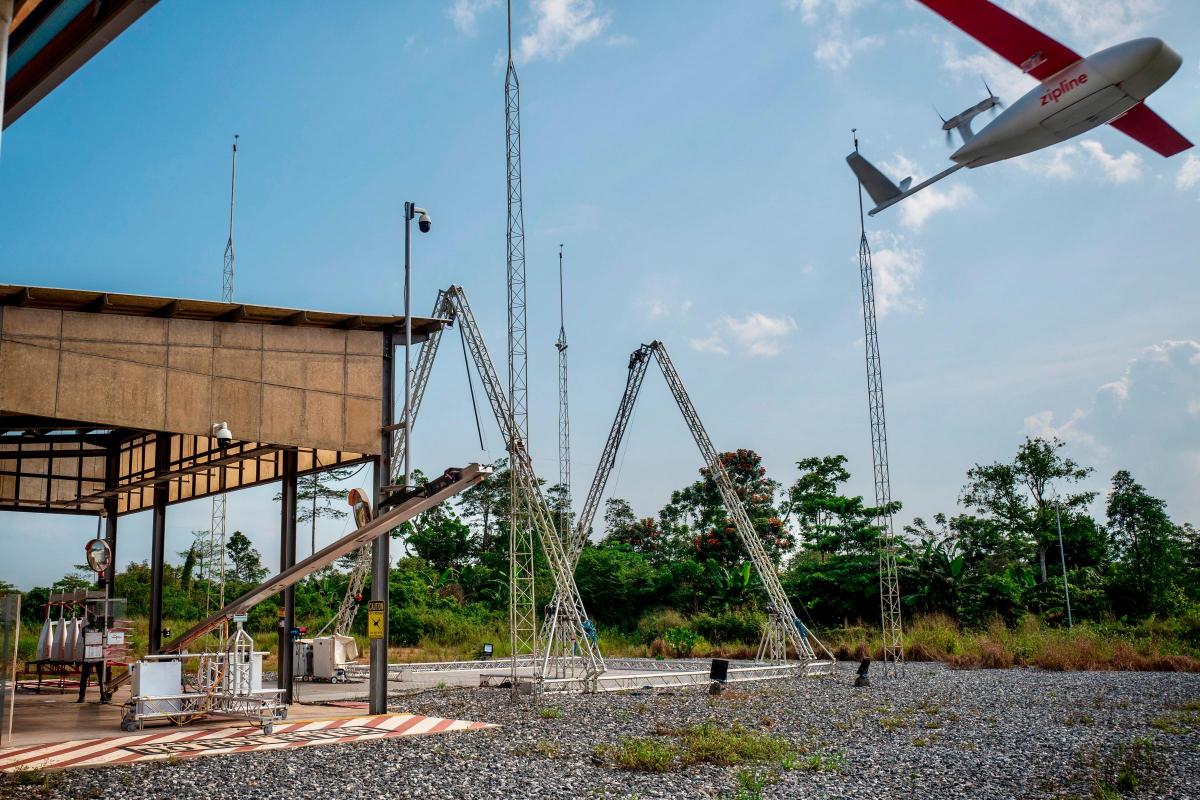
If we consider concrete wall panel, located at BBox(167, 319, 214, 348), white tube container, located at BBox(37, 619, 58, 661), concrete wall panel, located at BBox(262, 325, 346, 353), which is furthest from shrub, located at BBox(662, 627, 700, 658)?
concrete wall panel, located at BBox(167, 319, 214, 348)

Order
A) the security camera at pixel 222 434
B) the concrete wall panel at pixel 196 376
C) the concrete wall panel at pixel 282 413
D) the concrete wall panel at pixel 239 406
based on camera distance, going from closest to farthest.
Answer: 1. the concrete wall panel at pixel 196 376
2. the security camera at pixel 222 434
3. the concrete wall panel at pixel 239 406
4. the concrete wall panel at pixel 282 413

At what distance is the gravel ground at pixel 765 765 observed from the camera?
33.5ft

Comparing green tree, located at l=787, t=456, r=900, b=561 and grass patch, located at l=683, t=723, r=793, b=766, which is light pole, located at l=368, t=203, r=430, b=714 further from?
green tree, located at l=787, t=456, r=900, b=561

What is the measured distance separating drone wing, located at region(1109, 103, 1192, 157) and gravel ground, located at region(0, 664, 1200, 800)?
25.7 ft

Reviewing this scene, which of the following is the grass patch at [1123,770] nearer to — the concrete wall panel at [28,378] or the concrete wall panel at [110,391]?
the concrete wall panel at [110,391]

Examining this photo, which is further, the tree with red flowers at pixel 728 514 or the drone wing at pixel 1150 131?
the tree with red flowers at pixel 728 514

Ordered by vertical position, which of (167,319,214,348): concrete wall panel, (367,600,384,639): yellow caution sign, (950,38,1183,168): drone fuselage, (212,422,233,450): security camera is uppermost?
(950,38,1183,168): drone fuselage

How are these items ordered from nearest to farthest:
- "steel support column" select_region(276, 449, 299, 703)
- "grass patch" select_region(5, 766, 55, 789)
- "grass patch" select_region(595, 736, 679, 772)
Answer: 1. "grass patch" select_region(5, 766, 55, 789)
2. "grass patch" select_region(595, 736, 679, 772)
3. "steel support column" select_region(276, 449, 299, 703)

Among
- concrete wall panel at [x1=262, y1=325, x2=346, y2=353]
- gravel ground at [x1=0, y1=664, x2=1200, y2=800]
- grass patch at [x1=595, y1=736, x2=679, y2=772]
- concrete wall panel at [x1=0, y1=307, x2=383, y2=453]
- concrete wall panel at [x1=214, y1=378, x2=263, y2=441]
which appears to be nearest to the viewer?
gravel ground at [x1=0, y1=664, x2=1200, y2=800]

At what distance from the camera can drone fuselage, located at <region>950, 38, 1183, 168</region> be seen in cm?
1055

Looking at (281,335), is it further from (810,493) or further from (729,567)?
(810,493)

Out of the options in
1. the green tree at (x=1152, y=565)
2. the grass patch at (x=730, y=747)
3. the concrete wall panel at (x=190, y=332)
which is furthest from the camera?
the green tree at (x=1152, y=565)

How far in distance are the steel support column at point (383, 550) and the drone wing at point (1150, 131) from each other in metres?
12.1

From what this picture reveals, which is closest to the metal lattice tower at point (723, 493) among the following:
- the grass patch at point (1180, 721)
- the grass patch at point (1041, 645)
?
the grass patch at point (1041, 645)
